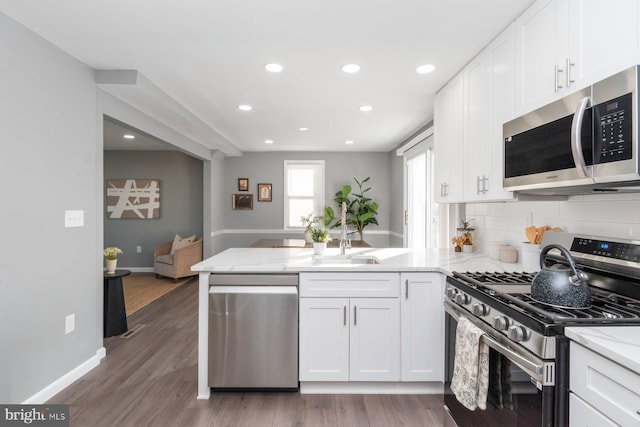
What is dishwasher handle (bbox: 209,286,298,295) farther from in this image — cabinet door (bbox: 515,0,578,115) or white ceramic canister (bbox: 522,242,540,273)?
cabinet door (bbox: 515,0,578,115)

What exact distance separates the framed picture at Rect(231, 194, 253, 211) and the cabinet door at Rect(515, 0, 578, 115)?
5.75 m

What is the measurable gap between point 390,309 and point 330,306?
1.33ft

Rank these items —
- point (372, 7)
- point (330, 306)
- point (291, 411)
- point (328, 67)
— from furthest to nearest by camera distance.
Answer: point (328, 67) → point (330, 306) → point (291, 411) → point (372, 7)

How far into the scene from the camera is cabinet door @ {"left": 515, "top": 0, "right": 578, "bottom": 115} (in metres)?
1.68

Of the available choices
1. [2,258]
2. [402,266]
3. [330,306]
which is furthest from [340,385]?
[2,258]

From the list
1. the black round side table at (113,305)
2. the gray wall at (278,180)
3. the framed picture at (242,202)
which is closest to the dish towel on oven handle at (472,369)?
the black round side table at (113,305)

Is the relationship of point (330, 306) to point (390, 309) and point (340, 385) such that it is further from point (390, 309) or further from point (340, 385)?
point (340, 385)

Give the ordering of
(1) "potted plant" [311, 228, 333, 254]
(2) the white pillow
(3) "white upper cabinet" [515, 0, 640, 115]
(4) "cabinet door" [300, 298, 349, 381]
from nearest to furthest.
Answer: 1. (3) "white upper cabinet" [515, 0, 640, 115]
2. (4) "cabinet door" [300, 298, 349, 381]
3. (1) "potted plant" [311, 228, 333, 254]
4. (2) the white pillow

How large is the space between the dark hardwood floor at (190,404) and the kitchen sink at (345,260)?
3.00 ft

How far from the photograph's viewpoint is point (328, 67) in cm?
281

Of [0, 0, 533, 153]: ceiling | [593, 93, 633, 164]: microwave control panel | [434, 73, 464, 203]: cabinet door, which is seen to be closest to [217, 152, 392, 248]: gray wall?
[0, 0, 533, 153]: ceiling

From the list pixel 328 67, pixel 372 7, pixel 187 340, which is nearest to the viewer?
pixel 372 7

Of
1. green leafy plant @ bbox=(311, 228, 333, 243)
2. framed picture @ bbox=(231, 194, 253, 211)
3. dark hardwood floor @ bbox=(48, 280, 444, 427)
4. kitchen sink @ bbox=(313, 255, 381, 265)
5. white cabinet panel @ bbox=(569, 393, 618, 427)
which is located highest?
framed picture @ bbox=(231, 194, 253, 211)

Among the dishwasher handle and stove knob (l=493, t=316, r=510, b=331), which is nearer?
stove knob (l=493, t=316, r=510, b=331)
